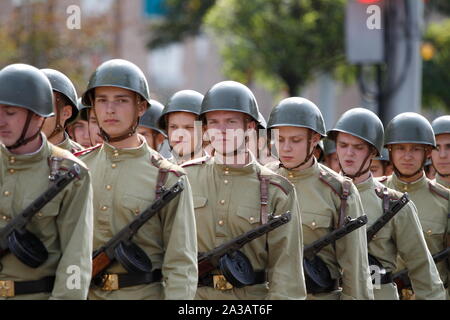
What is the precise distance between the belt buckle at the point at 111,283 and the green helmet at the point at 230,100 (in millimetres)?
1394

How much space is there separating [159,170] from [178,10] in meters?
23.2

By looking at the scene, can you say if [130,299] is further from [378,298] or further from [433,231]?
[433,231]

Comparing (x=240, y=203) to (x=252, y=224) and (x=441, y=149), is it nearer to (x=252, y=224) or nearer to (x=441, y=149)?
(x=252, y=224)

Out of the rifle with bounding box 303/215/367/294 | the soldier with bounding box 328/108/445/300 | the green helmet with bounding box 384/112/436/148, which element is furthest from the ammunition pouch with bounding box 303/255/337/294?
the green helmet with bounding box 384/112/436/148

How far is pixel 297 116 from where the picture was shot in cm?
765

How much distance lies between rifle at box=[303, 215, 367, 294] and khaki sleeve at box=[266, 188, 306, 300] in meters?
0.59

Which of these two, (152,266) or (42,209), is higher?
(42,209)

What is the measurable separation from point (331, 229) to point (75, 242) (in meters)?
2.49

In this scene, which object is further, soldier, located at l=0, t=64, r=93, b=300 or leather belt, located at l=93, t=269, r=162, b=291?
leather belt, located at l=93, t=269, r=162, b=291

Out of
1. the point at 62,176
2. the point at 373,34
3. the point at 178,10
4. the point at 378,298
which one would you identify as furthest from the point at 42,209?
the point at 178,10

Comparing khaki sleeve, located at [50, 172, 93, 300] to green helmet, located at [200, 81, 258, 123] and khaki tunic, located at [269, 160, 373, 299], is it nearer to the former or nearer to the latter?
green helmet, located at [200, 81, 258, 123]

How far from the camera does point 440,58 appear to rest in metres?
24.6

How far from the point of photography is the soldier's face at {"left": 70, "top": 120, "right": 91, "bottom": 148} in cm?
955

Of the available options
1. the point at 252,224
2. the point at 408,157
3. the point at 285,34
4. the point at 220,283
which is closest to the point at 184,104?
the point at 408,157
